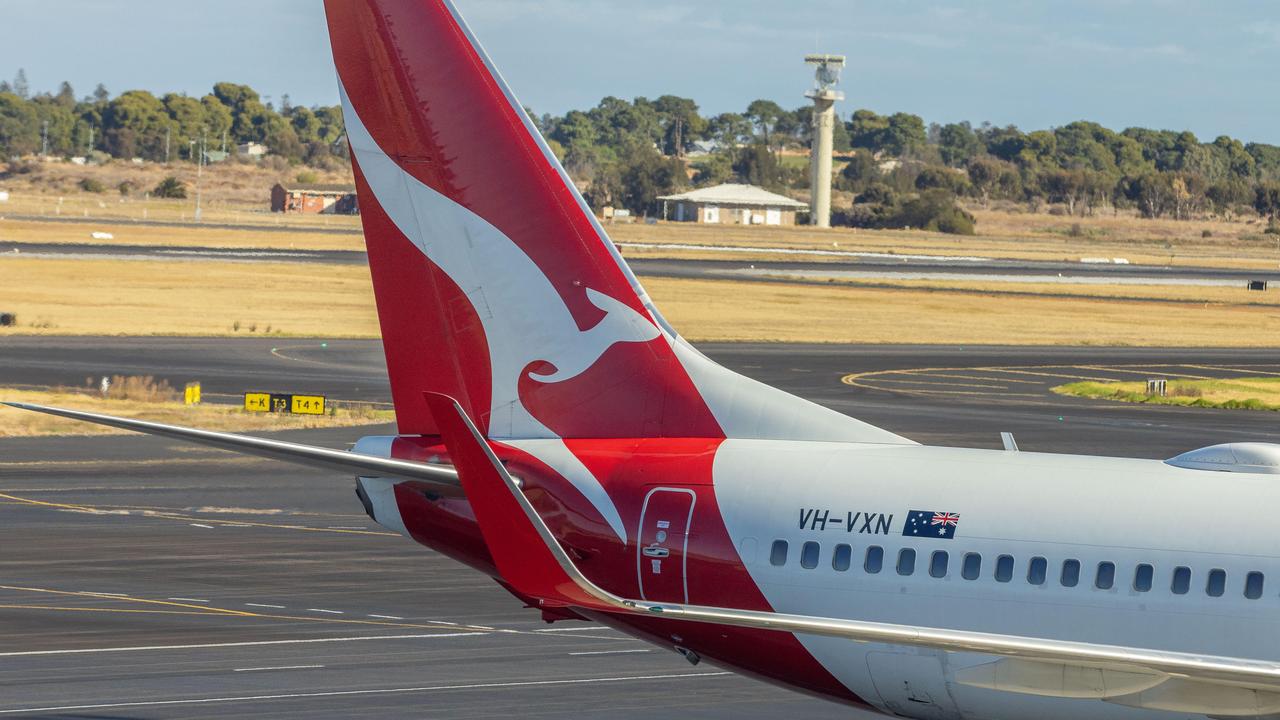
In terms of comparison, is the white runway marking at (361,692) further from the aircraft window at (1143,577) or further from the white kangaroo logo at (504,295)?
the aircraft window at (1143,577)

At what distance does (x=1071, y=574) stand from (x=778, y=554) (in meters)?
2.95

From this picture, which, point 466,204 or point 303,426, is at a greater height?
point 466,204

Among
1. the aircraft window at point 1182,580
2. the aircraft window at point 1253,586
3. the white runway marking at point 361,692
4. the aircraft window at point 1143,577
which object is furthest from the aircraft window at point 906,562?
the white runway marking at point 361,692

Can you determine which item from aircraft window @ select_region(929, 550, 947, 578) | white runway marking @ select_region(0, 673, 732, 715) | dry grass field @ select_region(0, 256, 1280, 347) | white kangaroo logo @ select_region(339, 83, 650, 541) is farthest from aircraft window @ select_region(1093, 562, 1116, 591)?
dry grass field @ select_region(0, 256, 1280, 347)

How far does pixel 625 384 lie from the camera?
19250 mm

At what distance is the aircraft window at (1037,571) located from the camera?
16.1 meters

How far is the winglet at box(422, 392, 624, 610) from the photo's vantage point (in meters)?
15.0

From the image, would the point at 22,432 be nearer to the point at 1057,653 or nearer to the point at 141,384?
the point at 141,384

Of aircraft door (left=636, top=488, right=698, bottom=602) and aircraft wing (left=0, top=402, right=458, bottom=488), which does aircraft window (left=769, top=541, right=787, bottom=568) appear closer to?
aircraft door (left=636, top=488, right=698, bottom=602)

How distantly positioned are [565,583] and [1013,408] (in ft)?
179

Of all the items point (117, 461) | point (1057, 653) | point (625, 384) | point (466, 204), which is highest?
point (466, 204)

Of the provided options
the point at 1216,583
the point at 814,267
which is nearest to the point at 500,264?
the point at 1216,583

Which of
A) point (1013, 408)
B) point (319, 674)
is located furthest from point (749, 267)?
point (319, 674)

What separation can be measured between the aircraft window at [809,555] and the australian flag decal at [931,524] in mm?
932
